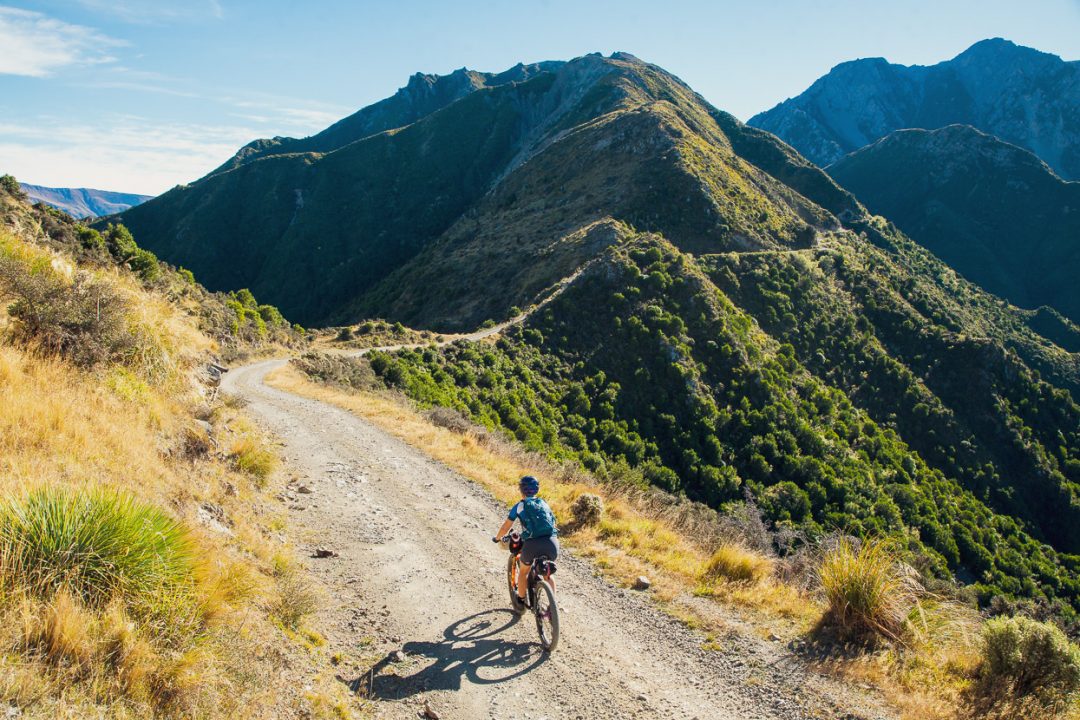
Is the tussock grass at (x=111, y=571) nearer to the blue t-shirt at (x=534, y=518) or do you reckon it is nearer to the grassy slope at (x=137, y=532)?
the grassy slope at (x=137, y=532)

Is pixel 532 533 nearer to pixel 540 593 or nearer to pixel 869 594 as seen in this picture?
pixel 540 593

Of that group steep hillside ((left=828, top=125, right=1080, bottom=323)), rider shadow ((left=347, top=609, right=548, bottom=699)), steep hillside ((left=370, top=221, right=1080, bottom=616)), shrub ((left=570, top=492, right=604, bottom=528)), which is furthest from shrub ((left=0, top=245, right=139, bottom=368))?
steep hillside ((left=828, top=125, right=1080, bottom=323))

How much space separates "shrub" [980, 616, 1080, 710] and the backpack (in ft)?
14.4

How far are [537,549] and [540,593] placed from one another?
1.53ft

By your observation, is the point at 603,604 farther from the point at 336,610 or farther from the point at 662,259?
the point at 662,259

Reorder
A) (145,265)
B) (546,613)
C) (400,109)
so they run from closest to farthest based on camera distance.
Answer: (546,613)
(145,265)
(400,109)

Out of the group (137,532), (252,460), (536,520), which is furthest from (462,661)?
(252,460)

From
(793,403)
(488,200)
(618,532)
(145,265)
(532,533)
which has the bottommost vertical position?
(793,403)

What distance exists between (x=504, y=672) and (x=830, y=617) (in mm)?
3735

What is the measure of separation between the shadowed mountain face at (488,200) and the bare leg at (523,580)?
37329 millimetres

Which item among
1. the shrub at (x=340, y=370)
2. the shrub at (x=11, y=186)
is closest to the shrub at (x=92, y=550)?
the shrub at (x=340, y=370)

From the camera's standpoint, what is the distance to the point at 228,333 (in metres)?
31.7

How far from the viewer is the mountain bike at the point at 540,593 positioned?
5.92m

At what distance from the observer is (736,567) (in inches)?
302
